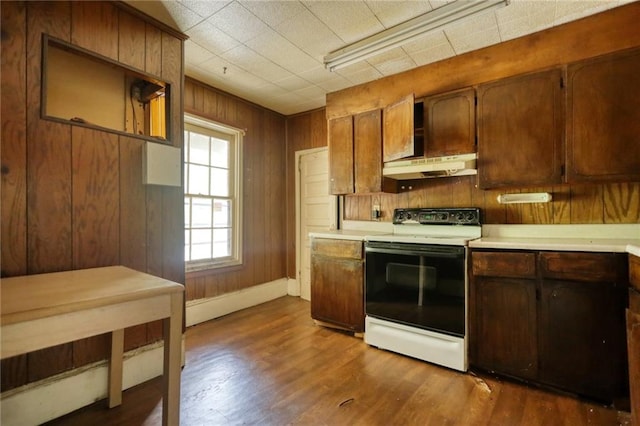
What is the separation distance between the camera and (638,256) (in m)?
1.57

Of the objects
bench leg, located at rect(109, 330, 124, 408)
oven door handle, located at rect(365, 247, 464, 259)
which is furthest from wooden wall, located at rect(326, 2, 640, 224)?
bench leg, located at rect(109, 330, 124, 408)

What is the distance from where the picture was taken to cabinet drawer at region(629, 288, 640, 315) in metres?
1.59

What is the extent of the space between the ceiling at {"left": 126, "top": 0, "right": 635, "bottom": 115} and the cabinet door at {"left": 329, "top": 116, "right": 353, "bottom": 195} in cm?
47

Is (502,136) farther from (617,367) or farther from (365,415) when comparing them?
(365,415)

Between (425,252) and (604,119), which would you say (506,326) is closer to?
(425,252)

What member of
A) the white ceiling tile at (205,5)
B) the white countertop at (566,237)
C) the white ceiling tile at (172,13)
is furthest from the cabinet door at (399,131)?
the white ceiling tile at (172,13)

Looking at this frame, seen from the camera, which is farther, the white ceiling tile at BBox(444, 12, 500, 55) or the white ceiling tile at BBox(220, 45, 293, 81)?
the white ceiling tile at BBox(220, 45, 293, 81)

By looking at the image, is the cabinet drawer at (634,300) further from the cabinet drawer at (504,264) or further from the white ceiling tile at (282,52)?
the white ceiling tile at (282,52)

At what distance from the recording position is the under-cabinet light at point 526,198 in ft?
7.70

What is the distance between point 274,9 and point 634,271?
2.76 m

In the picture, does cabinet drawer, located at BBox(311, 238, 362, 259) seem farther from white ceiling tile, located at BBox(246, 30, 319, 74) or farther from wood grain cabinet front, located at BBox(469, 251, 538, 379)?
white ceiling tile, located at BBox(246, 30, 319, 74)

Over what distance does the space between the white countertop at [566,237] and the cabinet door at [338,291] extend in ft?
3.59

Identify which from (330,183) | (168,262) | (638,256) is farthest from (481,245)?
(168,262)

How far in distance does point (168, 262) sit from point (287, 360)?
1228 mm
